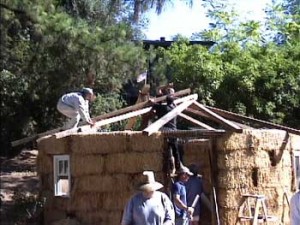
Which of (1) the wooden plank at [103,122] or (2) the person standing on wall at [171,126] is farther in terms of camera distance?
(1) the wooden plank at [103,122]

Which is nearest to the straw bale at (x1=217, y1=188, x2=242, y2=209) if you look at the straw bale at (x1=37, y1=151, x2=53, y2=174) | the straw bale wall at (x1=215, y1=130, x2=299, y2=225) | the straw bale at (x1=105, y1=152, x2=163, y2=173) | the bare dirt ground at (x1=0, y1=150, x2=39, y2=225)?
the straw bale wall at (x1=215, y1=130, x2=299, y2=225)

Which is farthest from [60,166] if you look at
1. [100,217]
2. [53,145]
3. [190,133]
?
[190,133]

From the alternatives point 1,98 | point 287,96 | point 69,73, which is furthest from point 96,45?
point 287,96

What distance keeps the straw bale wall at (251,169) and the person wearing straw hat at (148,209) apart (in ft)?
18.3

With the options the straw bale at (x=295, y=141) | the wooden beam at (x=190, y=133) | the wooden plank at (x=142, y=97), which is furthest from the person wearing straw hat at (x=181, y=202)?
the wooden plank at (x=142, y=97)

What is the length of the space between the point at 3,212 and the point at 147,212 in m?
10.3

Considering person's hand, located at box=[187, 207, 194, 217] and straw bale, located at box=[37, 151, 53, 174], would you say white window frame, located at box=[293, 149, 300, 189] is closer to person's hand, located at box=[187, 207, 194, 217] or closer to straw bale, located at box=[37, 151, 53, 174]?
person's hand, located at box=[187, 207, 194, 217]

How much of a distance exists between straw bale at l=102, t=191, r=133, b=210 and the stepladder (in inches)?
86.2

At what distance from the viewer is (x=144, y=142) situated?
45.3 ft

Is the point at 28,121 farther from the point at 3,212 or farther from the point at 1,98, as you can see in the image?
the point at 3,212

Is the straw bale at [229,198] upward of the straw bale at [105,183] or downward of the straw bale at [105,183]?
downward

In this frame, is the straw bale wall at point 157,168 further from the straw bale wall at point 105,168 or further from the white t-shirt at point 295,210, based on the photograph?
the white t-shirt at point 295,210

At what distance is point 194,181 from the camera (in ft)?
41.7

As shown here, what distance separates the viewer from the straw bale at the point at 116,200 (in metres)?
14.0
